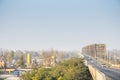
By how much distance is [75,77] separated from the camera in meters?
6.55

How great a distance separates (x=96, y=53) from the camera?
2325 centimetres

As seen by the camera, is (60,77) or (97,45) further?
(97,45)

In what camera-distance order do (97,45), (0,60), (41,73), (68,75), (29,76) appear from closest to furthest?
(68,75)
(41,73)
(29,76)
(0,60)
(97,45)

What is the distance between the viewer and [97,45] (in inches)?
870

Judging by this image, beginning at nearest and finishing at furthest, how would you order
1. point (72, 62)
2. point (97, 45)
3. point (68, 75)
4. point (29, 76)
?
point (68, 75)
point (29, 76)
point (72, 62)
point (97, 45)

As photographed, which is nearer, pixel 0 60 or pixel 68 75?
pixel 68 75

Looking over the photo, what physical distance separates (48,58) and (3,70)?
137 inches

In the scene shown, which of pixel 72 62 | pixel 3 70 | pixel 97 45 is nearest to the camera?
pixel 72 62

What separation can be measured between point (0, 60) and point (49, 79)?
37.9ft

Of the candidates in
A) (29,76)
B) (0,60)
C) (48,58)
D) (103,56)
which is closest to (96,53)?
(103,56)

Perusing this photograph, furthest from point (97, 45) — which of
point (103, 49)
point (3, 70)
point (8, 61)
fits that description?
point (3, 70)

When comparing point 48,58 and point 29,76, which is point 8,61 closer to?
point 48,58

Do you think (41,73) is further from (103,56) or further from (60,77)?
(103,56)

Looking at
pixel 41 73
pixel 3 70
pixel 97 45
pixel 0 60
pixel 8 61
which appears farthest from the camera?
pixel 97 45
